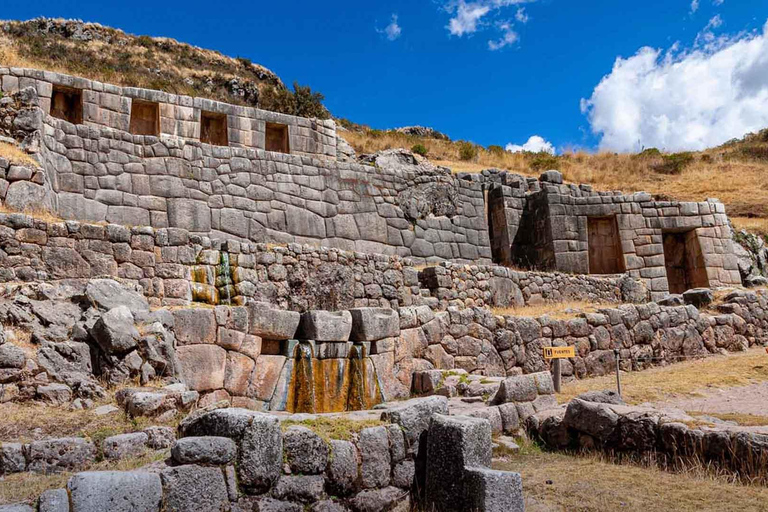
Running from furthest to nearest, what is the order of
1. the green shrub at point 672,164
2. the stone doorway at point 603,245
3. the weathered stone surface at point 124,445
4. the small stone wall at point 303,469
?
the green shrub at point 672,164 < the stone doorway at point 603,245 < the weathered stone surface at point 124,445 < the small stone wall at point 303,469

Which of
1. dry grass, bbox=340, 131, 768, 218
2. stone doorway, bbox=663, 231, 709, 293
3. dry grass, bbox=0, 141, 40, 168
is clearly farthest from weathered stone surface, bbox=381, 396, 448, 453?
dry grass, bbox=340, 131, 768, 218

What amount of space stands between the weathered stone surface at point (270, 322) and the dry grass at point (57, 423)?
2.37 meters

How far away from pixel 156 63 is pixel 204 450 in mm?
37447

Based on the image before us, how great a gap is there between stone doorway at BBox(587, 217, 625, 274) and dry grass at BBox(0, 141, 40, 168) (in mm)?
14319

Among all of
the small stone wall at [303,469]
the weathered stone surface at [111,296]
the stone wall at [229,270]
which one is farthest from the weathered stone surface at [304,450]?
the stone wall at [229,270]

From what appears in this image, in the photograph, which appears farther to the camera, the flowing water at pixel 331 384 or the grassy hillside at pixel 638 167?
the grassy hillside at pixel 638 167

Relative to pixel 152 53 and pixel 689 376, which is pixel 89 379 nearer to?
pixel 689 376

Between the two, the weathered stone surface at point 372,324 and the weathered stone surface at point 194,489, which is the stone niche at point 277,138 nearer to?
the weathered stone surface at point 372,324

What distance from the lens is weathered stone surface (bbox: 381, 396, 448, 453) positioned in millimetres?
5406

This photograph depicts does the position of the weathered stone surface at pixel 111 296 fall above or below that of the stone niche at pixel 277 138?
below

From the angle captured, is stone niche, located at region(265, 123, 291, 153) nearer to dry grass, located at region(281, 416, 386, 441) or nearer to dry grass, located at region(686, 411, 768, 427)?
dry grass, located at region(686, 411, 768, 427)

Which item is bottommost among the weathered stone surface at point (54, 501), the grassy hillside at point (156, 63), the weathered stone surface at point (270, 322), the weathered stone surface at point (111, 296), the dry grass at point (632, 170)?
the weathered stone surface at point (54, 501)

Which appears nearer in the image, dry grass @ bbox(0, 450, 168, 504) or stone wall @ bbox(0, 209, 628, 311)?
dry grass @ bbox(0, 450, 168, 504)

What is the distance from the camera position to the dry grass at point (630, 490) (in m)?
5.09
